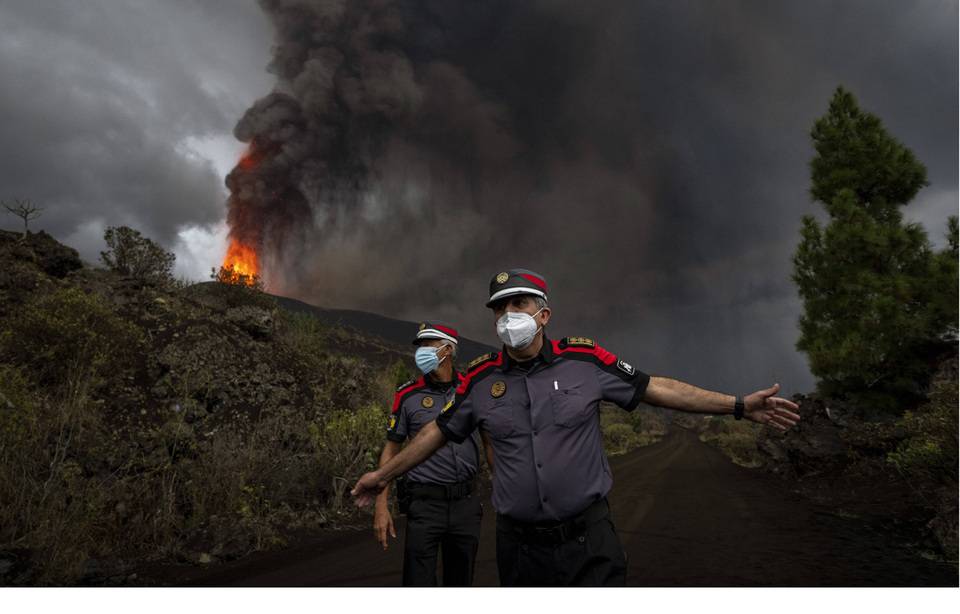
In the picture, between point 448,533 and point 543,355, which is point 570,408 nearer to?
point 543,355

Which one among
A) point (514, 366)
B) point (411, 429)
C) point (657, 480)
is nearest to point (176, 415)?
point (411, 429)

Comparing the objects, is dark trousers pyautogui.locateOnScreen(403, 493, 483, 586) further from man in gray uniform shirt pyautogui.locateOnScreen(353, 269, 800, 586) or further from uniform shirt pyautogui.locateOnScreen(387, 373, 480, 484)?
man in gray uniform shirt pyautogui.locateOnScreen(353, 269, 800, 586)

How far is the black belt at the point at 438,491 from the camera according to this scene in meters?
4.05

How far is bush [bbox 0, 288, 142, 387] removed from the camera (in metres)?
9.53

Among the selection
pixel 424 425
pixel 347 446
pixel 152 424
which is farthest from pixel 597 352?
pixel 152 424

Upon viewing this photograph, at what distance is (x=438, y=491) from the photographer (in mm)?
4051

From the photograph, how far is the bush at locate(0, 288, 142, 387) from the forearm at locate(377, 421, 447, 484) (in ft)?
26.9

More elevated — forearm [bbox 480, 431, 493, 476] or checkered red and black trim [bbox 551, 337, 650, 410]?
checkered red and black trim [bbox 551, 337, 650, 410]

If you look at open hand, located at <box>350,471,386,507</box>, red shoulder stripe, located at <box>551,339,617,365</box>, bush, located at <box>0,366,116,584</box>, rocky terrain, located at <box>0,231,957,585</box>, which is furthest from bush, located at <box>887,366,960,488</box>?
bush, located at <box>0,366,116,584</box>

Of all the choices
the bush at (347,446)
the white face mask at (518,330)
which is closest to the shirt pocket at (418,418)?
the white face mask at (518,330)

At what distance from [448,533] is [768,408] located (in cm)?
241

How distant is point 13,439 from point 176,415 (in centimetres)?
427

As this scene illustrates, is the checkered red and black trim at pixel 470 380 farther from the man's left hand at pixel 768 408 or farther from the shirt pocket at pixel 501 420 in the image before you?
the man's left hand at pixel 768 408

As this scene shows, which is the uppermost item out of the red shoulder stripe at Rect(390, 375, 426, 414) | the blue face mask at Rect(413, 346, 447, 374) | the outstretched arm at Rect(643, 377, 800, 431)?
the blue face mask at Rect(413, 346, 447, 374)
